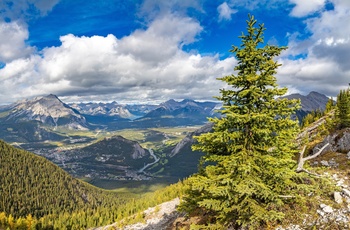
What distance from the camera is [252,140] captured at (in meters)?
20.3

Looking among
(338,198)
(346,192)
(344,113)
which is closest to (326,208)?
(338,198)

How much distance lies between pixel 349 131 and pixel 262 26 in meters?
44.1

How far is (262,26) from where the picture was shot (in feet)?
64.0

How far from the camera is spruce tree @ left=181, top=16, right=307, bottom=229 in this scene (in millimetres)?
18656

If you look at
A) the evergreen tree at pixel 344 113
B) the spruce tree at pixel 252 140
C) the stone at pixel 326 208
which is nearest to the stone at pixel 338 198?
the stone at pixel 326 208

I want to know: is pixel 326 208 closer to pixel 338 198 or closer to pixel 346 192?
pixel 338 198

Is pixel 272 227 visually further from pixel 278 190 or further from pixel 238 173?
pixel 238 173

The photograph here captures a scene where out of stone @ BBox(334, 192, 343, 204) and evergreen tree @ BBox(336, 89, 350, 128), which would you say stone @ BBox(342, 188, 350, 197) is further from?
evergreen tree @ BBox(336, 89, 350, 128)

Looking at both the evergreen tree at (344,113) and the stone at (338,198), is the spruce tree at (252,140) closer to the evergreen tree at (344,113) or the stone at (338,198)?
the stone at (338,198)

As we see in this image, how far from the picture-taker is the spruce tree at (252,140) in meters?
18.7

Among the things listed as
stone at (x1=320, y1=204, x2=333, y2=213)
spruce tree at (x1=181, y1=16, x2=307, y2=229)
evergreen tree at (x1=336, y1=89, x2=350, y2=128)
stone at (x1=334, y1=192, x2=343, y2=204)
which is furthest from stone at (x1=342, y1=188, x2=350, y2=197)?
evergreen tree at (x1=336, y1=89, x2=350, y2=128)

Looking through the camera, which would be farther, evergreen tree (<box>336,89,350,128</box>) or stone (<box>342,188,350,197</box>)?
evergreen tree (<box>336,89,350,128</box>)

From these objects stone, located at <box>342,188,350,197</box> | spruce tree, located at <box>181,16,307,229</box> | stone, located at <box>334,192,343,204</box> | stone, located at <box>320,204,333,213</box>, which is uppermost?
spruce tree, located at <box>181,16,307,229</box>

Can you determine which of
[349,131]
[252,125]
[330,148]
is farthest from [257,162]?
[349,131]
